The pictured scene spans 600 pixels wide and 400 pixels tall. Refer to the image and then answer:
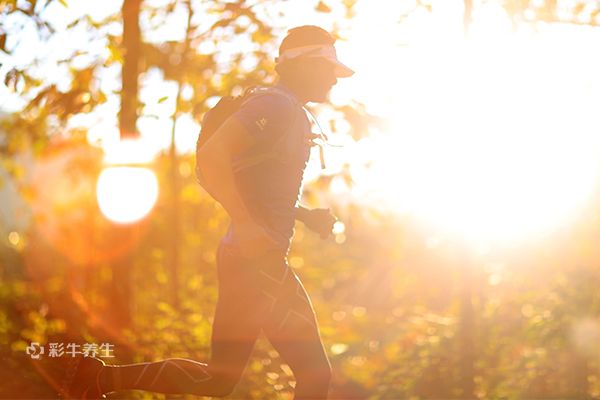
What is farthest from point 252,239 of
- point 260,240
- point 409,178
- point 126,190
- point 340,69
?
point 126,190

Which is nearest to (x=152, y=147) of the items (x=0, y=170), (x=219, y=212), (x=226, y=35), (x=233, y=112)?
(x=219, y=212)

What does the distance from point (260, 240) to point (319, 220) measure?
0.73m

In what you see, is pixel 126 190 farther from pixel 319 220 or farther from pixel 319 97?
pixel 319 97

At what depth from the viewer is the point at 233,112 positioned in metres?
4.35

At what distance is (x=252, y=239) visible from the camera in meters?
4.09

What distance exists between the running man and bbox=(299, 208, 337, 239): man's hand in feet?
1.06

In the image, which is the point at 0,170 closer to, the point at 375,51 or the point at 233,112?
the point at 375,51

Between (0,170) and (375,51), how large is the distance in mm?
9917

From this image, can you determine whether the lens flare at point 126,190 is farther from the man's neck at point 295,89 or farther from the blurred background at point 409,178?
the man's neck at point 295,89

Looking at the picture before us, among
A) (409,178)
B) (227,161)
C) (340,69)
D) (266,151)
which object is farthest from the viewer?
(409,178)

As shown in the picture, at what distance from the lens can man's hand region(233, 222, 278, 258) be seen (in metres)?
4.09

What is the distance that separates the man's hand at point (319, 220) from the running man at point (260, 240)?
1.06ft

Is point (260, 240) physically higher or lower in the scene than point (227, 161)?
lower

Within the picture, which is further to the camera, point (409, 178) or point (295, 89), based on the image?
point (409, 178)
